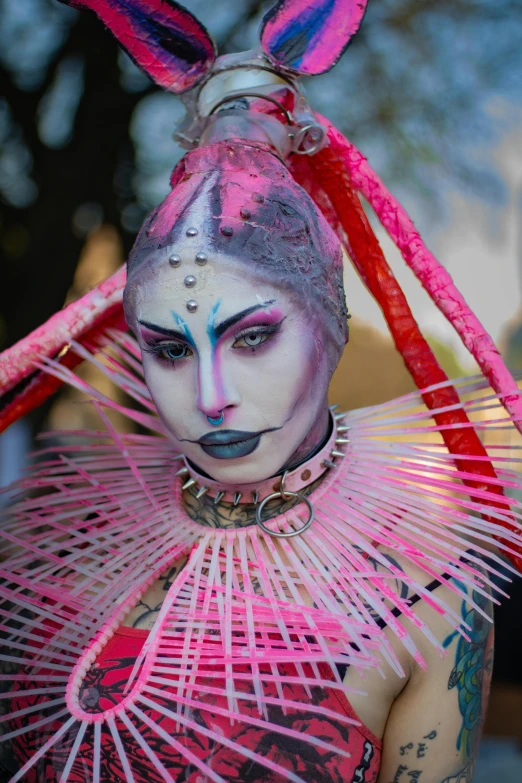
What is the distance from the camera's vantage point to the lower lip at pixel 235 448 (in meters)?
0.90

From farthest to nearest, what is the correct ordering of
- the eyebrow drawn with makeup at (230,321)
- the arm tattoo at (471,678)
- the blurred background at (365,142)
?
the blurred background at (365,142) < the arm tattoo at (471,678) < the eyebrow drawn with makeup at (230,321)

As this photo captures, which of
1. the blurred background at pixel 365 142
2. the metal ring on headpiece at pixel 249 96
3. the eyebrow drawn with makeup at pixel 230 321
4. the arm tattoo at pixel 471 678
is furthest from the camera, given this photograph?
the blurred background at pixel 365 142

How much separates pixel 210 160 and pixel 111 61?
6.10 ft

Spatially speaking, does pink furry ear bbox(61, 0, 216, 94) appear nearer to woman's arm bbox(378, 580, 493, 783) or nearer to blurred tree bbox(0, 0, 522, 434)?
woman's arm bbox(378, 580, 493, 783)

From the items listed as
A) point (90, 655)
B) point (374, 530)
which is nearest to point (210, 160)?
point (374, 530)

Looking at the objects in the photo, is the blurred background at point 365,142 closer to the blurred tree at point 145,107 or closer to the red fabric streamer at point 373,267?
the blurred tree at point 145,107

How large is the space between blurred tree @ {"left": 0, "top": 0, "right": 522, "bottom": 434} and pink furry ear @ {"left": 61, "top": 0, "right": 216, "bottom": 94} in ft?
5.00

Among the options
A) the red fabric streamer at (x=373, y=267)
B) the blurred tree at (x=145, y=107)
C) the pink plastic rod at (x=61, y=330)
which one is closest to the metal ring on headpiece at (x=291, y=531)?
the red fabric streamer at (x=373, y=267)

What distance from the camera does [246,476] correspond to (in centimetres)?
93

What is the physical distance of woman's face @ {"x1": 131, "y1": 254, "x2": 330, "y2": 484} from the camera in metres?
0.86

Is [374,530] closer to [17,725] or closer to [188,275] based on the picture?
[188,275]

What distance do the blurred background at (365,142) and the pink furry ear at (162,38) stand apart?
140 centimetres

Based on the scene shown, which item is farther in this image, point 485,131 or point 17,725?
point 485,131

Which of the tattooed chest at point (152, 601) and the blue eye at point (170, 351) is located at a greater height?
the blue eye at point (170, 351)
